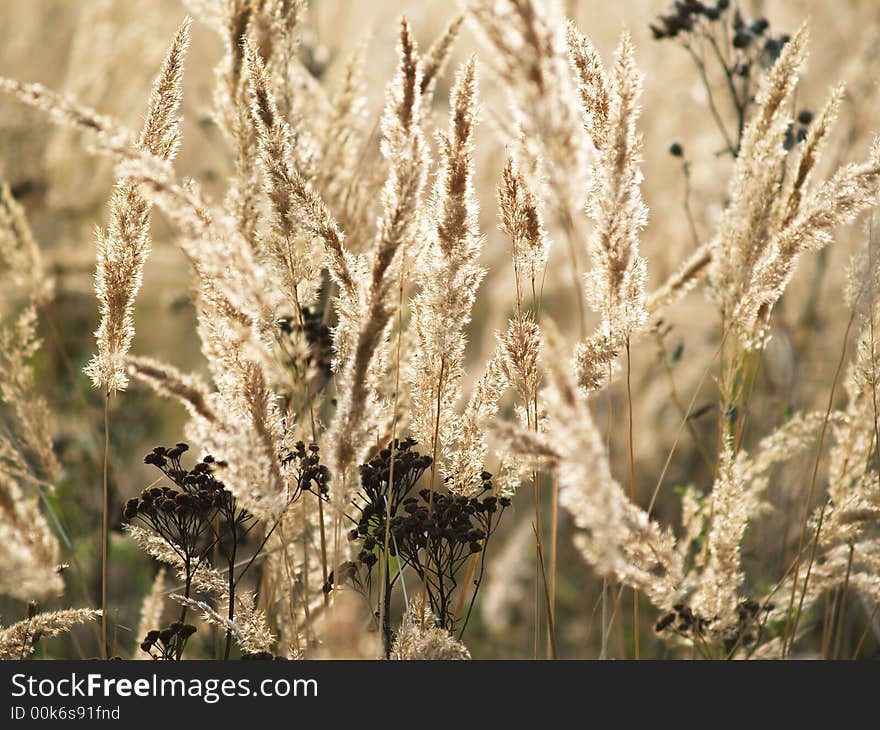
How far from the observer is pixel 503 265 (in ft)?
13.1

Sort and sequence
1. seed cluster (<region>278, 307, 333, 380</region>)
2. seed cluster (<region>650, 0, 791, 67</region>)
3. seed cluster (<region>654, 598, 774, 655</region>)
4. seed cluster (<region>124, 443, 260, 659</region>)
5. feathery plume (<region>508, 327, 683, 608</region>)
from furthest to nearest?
1. seed cluster (<region>650, 0, 791, 67</region>)
2. seed cluster (<region>278, 307, 333, 380</region>)
3. seed cluster (<region>654, 598, 774, 655</region>)
4. seed cluster (<region>124, 443, 260, 659</region>)
5. feathery plume (<region>508, 327, 683, 608</region>)

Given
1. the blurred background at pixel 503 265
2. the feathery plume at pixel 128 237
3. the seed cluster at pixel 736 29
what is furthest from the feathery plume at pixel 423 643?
the seed cluster at pixel 736 29

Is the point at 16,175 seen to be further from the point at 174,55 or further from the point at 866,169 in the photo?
the point at 866,169

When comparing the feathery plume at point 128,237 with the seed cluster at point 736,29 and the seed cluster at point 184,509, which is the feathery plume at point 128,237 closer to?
the seed cluster at point 184,509

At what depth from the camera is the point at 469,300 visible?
1520 millimetres

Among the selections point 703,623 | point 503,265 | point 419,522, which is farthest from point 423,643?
point 503,265

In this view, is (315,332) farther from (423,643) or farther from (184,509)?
(423,643)

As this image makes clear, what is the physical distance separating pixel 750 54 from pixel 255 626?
2308 millimetres

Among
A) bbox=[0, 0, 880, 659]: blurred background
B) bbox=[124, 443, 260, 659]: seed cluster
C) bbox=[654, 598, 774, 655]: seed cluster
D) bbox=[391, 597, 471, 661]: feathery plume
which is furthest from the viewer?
bbox=[0, 0, 880, 659]: blurred background

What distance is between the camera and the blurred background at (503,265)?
3.23 meters

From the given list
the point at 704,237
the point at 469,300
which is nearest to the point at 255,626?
the point at 469,300

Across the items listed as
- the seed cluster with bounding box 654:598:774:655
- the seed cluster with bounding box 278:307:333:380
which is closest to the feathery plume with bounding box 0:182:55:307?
the seed cluster with bounding box 278:307:333:380

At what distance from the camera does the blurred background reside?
3227mm

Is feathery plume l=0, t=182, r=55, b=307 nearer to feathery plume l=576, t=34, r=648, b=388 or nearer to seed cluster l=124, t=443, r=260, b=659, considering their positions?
seed cluster l=124, t=443, r=260, b=659
